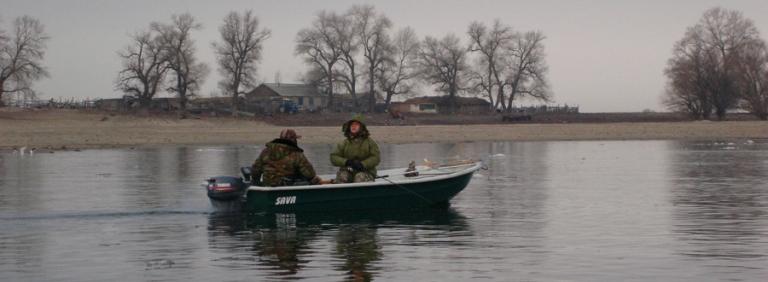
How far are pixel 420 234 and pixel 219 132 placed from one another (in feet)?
170

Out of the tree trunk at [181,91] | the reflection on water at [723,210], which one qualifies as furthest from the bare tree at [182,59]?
the reflection on water at [723,210]

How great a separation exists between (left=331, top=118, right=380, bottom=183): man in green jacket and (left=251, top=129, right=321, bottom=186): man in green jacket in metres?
0.66

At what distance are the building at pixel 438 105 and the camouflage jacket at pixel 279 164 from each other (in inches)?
3620

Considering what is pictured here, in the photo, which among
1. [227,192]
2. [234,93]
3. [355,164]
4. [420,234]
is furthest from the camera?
[234,93]

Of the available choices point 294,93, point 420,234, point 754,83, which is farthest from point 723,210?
point 294,93

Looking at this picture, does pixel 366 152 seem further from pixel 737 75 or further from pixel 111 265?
pixel 737 75

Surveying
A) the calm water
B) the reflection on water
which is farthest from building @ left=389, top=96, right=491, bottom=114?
the calm water

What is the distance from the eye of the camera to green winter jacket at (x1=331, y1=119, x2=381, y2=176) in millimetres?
20527

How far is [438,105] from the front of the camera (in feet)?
378

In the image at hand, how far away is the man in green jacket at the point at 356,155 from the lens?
20484 mm

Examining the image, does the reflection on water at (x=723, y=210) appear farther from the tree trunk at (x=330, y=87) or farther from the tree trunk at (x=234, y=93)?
the tree trunk at (x=330, y=87)

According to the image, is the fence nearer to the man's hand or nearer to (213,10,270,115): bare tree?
(213,10,270,115): bare tree

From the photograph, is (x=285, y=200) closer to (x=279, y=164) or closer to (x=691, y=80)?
(x=279, y=164)

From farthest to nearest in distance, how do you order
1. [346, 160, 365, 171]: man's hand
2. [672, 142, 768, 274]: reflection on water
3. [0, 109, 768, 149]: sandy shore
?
[0, 109, 768, 149]: sandy shore < [346, 160, 365, 171]: man's hand < [672, 142, 768, 274]: reflection on water
